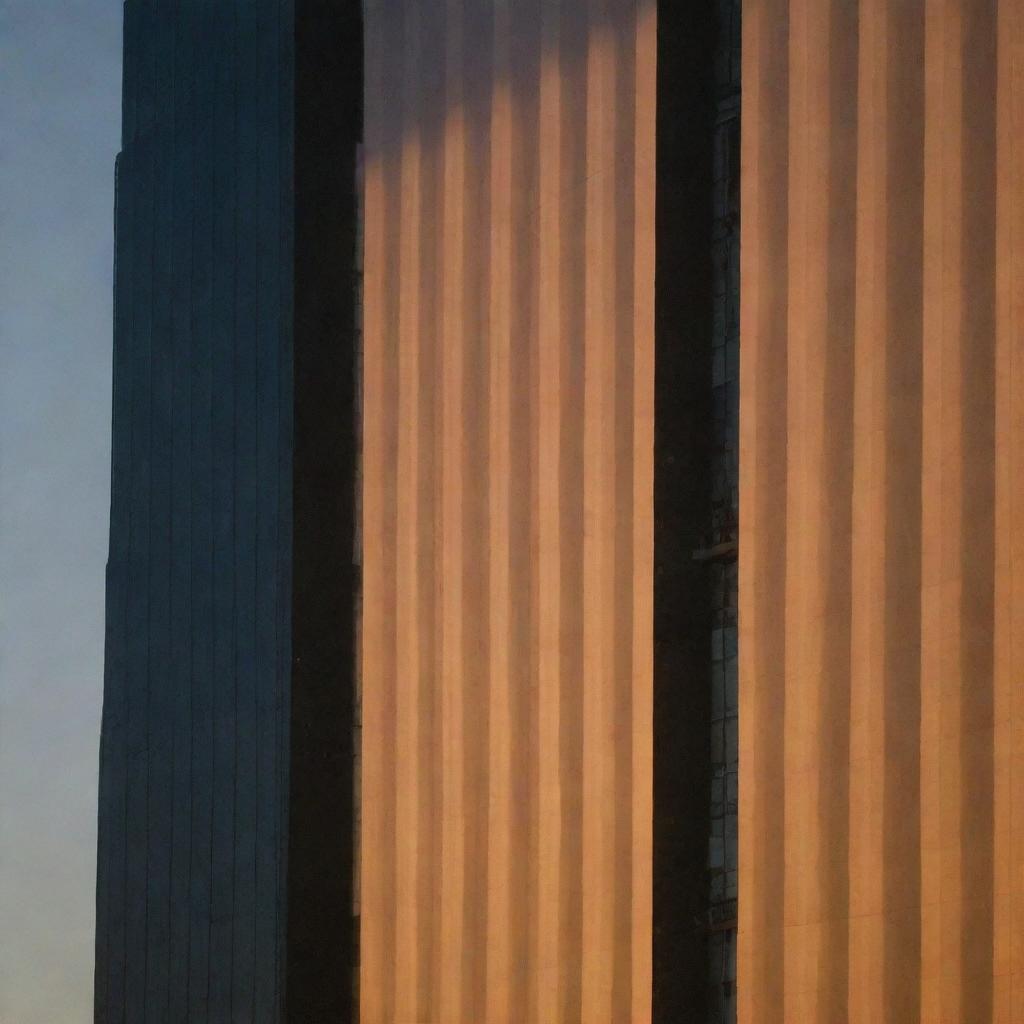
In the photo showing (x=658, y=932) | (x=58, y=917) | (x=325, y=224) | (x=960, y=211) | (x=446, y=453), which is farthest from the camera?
(x=58, y=917)

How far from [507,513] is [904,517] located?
55.5 inches

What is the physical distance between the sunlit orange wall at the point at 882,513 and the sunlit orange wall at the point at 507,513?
0.46 m

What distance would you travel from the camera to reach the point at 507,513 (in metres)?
5.07

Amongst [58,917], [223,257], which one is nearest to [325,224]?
[223,257]

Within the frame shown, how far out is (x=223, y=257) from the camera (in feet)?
19.4

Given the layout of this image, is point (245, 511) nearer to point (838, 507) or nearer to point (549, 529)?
point (549, 529)

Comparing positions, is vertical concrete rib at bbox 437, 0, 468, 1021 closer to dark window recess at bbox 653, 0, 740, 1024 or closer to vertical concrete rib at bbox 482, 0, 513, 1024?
vertical concrete rib at bbox 482, 0, 513, 1024

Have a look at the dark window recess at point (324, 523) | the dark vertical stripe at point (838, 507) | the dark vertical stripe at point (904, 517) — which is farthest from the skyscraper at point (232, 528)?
the dark vertical stripe at point (904, 517)

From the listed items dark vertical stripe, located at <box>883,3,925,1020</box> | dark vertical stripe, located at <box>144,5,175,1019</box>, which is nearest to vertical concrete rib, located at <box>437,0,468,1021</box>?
dark vertical stripe, located at <box>144,5,175,1019</box>

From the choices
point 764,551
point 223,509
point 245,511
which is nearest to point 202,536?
point 223,509

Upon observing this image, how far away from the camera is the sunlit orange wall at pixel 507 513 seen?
4727 millimetres

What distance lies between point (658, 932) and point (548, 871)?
0.41 m

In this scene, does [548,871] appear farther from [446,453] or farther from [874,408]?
[874,408]

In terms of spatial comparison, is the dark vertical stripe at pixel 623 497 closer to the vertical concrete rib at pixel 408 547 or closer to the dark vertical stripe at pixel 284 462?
the vertical concrete rib at pixel 408 547
